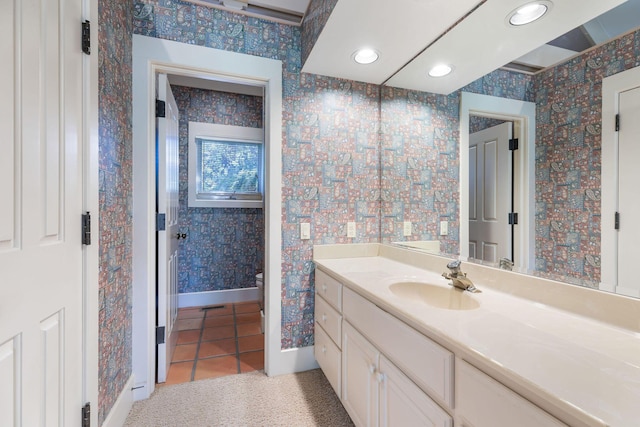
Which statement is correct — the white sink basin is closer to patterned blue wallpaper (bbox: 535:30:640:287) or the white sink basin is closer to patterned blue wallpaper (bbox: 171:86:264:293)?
patterned blue wallpaper (bbox: 535:30:640:287)

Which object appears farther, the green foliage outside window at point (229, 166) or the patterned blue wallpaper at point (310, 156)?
the green foliage outside window at point (229, 166)

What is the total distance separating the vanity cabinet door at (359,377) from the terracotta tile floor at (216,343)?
0.93m

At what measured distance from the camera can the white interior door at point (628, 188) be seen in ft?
2.70

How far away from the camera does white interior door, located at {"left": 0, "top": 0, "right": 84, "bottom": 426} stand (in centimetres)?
79

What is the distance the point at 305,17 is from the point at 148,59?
→ 3.39 ft

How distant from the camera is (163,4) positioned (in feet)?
5.68

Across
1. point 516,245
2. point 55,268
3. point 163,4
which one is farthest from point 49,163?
point 516,245

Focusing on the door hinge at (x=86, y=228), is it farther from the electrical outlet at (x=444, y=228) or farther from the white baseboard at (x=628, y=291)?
the white baseboard at (x=628, y=291)

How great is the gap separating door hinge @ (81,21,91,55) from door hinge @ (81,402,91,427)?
1463 millimetres

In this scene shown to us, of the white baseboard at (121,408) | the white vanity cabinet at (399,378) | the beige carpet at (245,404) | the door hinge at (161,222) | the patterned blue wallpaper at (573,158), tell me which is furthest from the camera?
the door hinge at (161,222)

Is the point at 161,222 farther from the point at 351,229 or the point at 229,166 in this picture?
the point at 229,166

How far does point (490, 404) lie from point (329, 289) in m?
1.12

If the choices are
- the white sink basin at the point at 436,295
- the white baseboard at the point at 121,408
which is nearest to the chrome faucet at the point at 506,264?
the white sink basin at the point at 436,295

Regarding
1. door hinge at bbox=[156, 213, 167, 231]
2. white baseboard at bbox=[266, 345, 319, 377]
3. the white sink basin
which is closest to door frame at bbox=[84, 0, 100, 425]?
door hinge at bbox=[156, 213, 167, 231]
